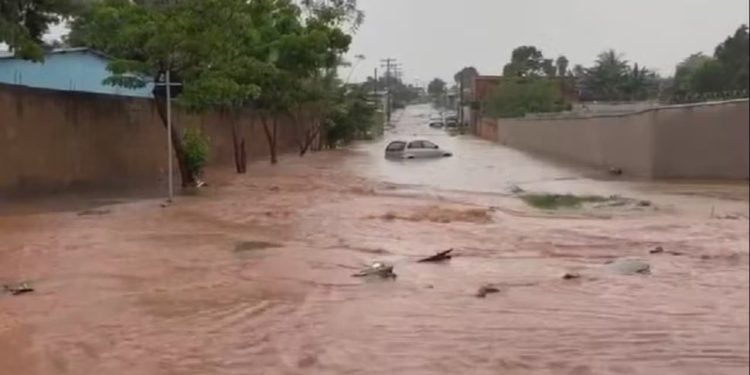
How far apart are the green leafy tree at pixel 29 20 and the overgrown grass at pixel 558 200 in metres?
9.54

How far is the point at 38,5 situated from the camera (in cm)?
1836

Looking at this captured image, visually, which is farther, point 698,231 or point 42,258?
point 698,231

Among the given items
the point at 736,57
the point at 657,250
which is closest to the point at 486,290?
the point at 657,250

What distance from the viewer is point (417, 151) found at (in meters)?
41.6

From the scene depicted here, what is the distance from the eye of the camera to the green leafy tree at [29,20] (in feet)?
53.6

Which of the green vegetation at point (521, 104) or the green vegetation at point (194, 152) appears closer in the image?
the green vegetation at point (194, 152)

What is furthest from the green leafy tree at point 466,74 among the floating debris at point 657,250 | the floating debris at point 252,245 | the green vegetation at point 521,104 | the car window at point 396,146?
the car window at point 396,146

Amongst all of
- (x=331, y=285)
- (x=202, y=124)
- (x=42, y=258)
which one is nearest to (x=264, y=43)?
(x=202, y=124)

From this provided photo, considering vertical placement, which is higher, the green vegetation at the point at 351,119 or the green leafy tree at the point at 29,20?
the green leafy tree at the point at 29,20

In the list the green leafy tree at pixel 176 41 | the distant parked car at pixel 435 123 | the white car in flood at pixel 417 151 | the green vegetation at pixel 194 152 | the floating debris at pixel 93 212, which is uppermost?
the green leafy tree at pixel 176 41

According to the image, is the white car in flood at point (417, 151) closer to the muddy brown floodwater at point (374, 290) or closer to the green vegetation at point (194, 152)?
the green vegetation at point (194, 152)

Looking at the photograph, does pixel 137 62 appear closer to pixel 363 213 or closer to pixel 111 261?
pixel 363 213

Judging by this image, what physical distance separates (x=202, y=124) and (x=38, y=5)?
13679mm

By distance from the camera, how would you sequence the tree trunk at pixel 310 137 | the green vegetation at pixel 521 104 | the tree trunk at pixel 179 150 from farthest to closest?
the tree trunk at pixel 310 137 → the green vegetation at pixel 521 104 → the tree trunk at pixel 179 150
